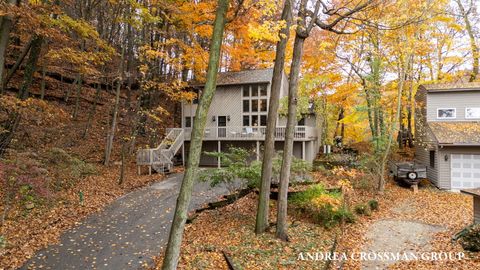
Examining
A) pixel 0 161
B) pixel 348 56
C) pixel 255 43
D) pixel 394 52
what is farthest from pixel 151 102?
pixel 394 52

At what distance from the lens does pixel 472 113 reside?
16797 millimetres

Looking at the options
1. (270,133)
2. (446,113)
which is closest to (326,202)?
(270,133)

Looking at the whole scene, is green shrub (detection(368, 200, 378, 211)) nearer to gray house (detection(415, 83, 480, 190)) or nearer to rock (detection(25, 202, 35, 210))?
gray house (detection(415, 83, 480, 190))

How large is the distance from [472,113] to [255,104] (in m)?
12.7

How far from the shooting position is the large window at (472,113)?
16703 millimetres

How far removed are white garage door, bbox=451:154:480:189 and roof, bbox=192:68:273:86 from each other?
1160cm

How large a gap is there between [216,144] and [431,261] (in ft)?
50.7

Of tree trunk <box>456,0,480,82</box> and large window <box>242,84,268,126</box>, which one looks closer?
tree trunk <box>456,0,480,82</box>

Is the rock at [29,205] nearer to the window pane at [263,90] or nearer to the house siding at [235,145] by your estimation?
the house siding at [235,145]

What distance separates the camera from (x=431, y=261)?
697 cm

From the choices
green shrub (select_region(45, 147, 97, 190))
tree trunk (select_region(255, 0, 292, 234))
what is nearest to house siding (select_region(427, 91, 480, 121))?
tree trunk (select_region(255, 0, 292, 234))

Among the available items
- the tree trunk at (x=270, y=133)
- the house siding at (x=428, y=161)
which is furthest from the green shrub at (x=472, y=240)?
the house siding at (x=428, y=161)

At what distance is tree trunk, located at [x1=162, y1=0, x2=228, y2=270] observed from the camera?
5.65 metres

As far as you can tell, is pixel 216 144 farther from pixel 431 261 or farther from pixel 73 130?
pixel 431 261
